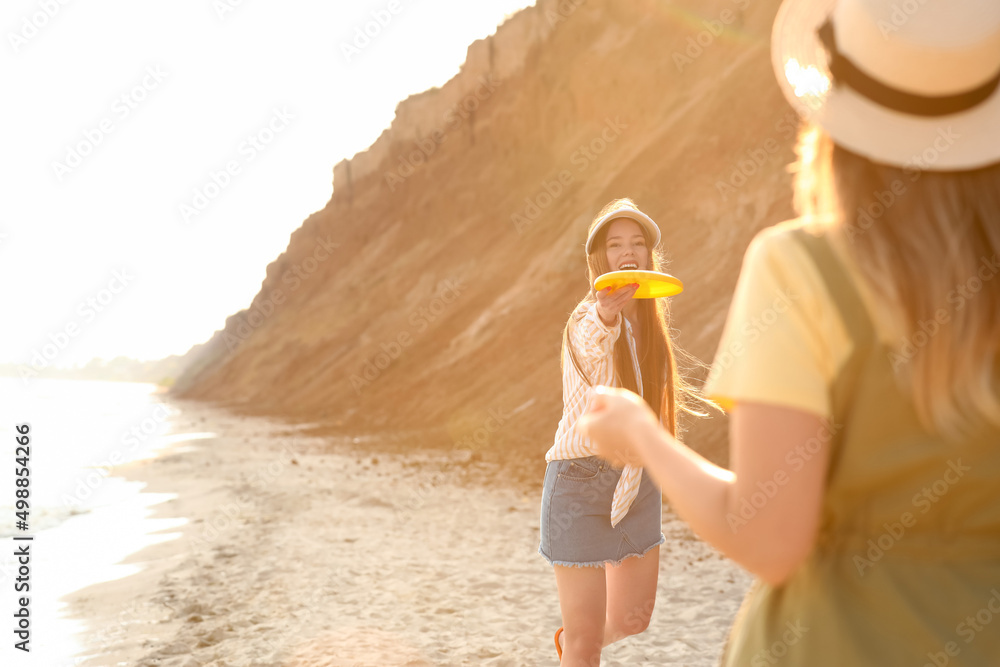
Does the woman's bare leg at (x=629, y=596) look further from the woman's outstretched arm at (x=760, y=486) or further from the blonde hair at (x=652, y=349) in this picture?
the woman's outstretched arm at (x=760, y=486)

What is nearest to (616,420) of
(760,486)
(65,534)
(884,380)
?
(760,486)

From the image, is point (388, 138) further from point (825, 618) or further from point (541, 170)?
point (825, 618)

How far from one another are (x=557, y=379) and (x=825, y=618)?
668 inches

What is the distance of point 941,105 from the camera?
949 millimetres

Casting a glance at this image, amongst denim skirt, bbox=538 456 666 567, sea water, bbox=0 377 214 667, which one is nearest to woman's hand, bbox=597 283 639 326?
denim skirt, bbox=538 456 666 567

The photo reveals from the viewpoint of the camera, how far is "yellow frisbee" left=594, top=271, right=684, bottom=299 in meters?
2.68

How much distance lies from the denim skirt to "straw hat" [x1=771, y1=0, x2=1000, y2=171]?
202 centimetres

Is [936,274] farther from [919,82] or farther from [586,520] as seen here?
[586,520]

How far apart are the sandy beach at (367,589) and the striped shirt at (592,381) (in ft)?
7.01

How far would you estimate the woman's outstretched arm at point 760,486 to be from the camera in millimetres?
917

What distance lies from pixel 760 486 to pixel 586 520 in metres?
1.97

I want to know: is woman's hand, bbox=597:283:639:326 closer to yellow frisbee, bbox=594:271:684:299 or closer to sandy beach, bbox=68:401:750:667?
yellow frisbee, bbox=594:271:684:299

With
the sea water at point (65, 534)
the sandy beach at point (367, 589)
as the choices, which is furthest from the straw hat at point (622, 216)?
the sea water at point (65, 534)

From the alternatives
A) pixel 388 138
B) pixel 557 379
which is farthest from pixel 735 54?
pixel 388 138
